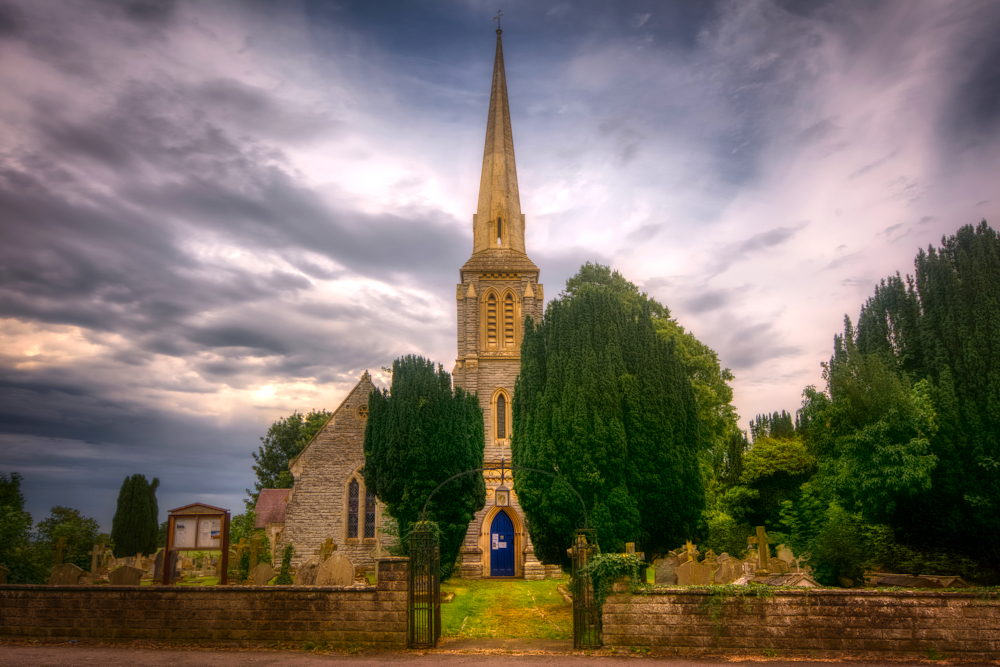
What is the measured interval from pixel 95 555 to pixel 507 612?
17.2 meters

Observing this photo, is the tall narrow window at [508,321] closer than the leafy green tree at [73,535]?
No

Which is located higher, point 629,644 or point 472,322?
point 472,322

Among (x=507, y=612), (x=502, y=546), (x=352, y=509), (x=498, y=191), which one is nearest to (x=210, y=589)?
(x=507, y=612)

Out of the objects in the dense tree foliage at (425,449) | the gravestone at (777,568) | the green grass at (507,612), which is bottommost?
the green grass at (507,612)

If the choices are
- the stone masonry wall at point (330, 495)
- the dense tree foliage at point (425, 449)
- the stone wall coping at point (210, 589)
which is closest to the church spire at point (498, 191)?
the stone masonry wall at point (330, 495)

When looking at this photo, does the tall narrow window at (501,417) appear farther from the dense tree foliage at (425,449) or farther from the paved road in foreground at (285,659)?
the paved road in foreground at (285,659)

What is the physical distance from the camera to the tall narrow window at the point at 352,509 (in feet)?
81.5

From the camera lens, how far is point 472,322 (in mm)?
27938

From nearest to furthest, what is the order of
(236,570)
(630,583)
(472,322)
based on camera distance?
(630,583), (236,570), (472,322)

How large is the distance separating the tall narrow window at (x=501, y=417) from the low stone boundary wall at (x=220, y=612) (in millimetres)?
16433

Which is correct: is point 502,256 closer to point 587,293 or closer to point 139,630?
point 587,293

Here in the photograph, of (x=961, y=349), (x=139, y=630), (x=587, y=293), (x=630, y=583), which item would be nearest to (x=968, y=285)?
(x=961, y=349)

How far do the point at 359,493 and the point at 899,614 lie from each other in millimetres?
19788

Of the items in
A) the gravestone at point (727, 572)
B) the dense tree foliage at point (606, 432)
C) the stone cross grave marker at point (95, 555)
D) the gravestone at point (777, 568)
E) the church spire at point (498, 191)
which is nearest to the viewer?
the dense tree foliage at point (606, 432)
